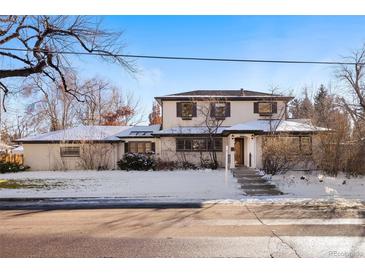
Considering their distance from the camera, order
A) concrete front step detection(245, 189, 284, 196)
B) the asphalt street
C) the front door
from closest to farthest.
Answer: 1. the asphalt street
2. concrete front step detection(245, 189, 284, 196)
3. the front door

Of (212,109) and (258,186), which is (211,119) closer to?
(212,109)

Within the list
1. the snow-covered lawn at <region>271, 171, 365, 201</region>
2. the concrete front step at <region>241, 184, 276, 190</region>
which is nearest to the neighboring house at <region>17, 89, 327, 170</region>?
the snow-covered lawn at <region>271, 171, 365, 201</region>

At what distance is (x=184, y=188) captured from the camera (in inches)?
610

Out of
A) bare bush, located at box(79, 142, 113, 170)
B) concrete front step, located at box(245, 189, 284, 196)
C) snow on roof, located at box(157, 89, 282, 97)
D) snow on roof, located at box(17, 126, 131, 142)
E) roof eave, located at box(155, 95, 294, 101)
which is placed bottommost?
concrete front step, located at box(245, 189, 284, 196)

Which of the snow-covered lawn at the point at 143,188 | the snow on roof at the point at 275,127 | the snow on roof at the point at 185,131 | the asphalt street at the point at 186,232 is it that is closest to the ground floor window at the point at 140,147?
the snow on roof at the point at 185,131

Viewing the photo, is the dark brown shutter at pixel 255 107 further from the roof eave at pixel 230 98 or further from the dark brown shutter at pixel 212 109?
the dark brown shutter at pixel 212 109

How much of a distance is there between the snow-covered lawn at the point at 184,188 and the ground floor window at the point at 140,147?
25.3 ft

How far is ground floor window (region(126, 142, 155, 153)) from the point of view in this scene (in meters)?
27.3

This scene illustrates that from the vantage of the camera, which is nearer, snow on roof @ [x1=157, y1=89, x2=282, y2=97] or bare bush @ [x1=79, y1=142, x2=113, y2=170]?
bare bush @ [x1=79, y1=142, x2=113, y2=170]

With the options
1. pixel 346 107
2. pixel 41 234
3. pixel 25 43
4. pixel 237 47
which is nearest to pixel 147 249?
pixel 41 234

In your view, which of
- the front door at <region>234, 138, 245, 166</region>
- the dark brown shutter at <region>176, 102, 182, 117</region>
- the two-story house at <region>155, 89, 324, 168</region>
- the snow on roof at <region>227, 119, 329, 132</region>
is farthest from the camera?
the dark brown shutter at <region>176, 102, 182, 117</region>

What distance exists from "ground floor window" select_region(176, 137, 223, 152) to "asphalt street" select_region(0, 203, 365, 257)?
1367 centimetres

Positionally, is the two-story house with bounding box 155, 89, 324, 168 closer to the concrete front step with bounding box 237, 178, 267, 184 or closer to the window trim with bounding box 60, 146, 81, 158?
the concrete front step with bounding box 237, 178, 267, 184
